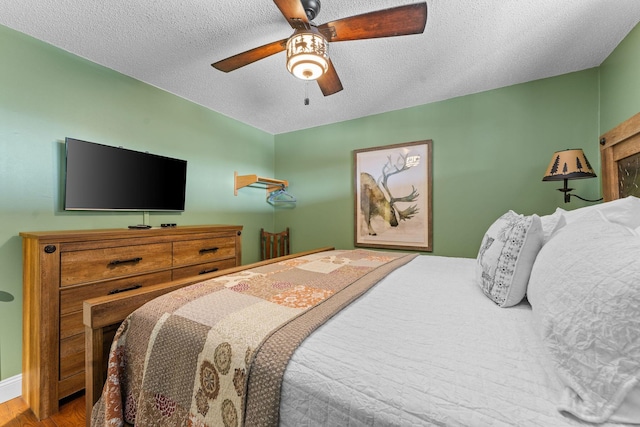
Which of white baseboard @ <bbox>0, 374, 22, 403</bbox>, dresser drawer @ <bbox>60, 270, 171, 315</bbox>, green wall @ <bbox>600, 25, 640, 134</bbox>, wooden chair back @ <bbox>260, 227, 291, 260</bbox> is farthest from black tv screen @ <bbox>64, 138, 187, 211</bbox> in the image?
green wall @ <bbox>600, 25, 640, 134</bbox>

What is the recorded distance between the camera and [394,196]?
298 cm

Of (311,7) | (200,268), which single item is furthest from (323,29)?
(200,268)

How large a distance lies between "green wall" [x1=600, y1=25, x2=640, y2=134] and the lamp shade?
35cm

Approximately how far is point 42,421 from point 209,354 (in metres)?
1.61

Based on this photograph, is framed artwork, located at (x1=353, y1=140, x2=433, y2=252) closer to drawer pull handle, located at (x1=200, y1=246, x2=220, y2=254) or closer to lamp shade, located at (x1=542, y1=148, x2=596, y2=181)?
lamp shade, located at (x1=542, y1=148, x2=596, y2=181)

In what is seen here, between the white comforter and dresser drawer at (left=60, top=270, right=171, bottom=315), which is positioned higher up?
the white comforter

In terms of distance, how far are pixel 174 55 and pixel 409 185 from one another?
251 centimetres

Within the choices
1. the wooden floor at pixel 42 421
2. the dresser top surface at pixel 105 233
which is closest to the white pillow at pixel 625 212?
the dresser top surface at pixel 105 233

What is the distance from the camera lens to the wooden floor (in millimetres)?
1457

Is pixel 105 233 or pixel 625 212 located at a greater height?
pixel 625 212

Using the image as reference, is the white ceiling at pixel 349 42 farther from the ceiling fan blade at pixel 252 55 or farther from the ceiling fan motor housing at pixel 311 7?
the ceiling fan blade at pixel 252 55

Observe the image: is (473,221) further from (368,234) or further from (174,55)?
(174,55)

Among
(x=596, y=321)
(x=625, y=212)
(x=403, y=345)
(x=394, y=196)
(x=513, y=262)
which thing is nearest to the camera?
(x=596, y=321)

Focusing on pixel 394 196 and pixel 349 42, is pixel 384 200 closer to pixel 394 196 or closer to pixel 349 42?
pixel 394 196
